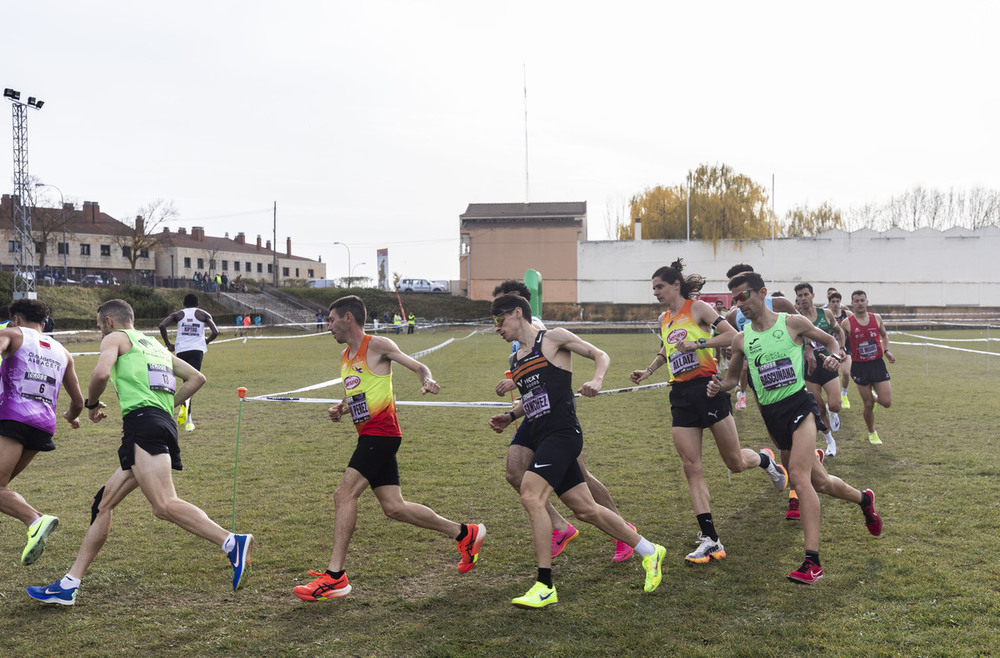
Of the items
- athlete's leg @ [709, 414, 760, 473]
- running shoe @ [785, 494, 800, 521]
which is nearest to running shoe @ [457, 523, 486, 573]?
athlete's leg @ [709, 414, 760, 473]

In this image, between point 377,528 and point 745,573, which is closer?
point 745,573

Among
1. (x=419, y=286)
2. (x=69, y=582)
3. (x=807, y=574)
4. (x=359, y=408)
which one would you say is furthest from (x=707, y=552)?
(x=419, y=286)

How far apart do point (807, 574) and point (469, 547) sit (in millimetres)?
2349

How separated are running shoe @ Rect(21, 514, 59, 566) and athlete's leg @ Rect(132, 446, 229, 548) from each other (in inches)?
32.3

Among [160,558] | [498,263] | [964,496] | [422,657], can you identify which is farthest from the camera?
[498,263]

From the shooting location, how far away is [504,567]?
565cm

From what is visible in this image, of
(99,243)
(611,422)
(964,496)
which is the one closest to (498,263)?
(99,243)

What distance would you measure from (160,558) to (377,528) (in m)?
1.75

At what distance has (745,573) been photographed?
5.39 meters

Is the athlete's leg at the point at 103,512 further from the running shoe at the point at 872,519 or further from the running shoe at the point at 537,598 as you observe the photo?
the running shoe at the point at 872,519

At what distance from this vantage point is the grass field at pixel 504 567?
4.35 m

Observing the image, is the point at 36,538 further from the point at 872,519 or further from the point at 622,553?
the point at 872,519

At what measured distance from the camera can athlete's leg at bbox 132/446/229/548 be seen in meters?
5.00

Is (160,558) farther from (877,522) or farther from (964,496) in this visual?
(964,496)
